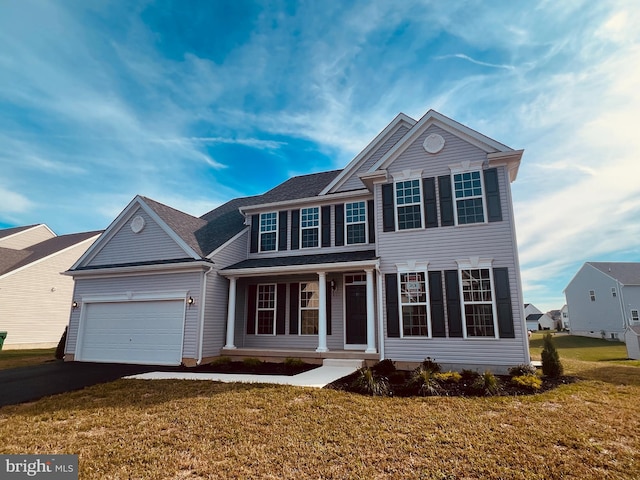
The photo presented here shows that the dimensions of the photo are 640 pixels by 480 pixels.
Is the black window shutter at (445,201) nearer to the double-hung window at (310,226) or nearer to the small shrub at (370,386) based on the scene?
the double-hung window at (310,226)

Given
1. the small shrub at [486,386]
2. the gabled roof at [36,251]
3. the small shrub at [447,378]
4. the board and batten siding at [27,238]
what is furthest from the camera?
the board and batten siding at [27,238]

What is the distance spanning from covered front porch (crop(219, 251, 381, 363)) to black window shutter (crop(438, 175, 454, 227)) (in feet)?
8.28

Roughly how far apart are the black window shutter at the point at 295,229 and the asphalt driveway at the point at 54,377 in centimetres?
653

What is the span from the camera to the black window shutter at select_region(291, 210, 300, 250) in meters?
14.2

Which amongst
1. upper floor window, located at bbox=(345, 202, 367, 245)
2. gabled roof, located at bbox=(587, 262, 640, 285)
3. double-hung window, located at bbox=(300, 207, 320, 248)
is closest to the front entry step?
upper floor window, located at bbox=(345, 202, 367, 245)

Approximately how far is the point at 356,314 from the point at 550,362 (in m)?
5.85

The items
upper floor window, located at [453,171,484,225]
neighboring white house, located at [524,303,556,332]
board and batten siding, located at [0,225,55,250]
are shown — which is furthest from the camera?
neighboring white house, located at [524,303,556,332]

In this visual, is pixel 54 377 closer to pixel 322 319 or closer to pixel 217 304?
pixel 217 304

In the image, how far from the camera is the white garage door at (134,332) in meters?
12.1

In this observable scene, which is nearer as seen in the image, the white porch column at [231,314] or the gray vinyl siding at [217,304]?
the gray vinyl siding at [217,304]

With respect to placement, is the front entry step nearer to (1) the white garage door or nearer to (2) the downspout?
(2) the downspout

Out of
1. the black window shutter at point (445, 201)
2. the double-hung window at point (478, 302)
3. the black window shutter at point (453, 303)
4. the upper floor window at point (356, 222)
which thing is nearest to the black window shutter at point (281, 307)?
the upper floor window at point (356, 222)

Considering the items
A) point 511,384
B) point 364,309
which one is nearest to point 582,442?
point 511,384

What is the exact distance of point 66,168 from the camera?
1612 centimetres
